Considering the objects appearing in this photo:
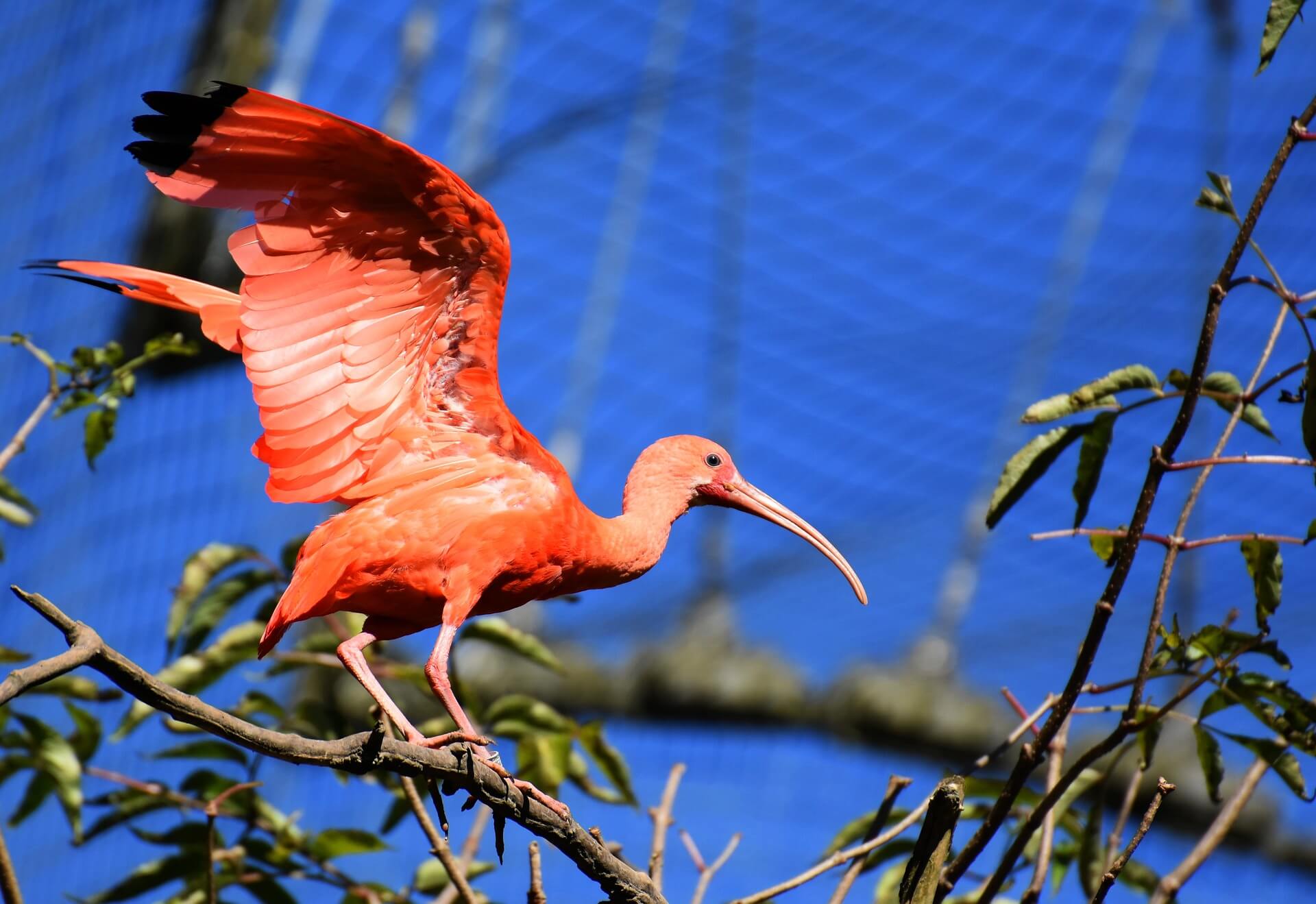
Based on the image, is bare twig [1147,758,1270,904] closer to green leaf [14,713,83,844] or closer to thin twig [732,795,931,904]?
thin twig [732,795,931,904]

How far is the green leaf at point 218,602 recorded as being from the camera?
353 cm

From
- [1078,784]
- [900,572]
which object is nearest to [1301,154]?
[900,572]

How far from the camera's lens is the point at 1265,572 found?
265 cm

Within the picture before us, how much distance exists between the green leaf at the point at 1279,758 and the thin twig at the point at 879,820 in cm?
57

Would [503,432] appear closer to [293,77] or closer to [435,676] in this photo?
[435,676]

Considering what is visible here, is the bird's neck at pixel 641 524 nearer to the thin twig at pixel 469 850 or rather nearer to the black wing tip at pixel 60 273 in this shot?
the thin twig at pixel 469 850

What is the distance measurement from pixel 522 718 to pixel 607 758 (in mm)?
215

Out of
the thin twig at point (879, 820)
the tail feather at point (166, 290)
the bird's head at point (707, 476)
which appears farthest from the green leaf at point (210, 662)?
the thin twig at point (879, 820)

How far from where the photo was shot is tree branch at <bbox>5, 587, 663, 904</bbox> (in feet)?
5.98

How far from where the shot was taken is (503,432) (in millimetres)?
3357

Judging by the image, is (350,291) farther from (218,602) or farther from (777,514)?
(777,514)

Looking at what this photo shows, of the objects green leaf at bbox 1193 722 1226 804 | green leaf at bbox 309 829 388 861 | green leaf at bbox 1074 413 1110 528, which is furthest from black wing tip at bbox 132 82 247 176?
green leaf at bbox 1193 722 1226 804

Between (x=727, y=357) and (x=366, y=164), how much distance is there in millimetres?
4281

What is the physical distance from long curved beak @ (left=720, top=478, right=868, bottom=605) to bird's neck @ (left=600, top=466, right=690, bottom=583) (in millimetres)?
156
